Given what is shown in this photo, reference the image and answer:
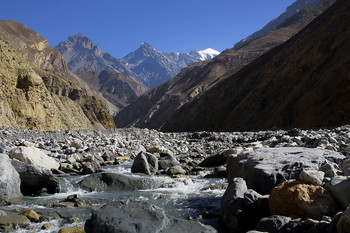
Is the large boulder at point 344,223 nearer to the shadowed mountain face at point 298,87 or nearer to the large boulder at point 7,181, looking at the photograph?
the large boulder at point 7,181

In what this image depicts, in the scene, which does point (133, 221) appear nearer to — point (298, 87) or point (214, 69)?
point (298, 87)

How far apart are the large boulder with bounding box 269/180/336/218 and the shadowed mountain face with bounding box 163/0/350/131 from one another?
24.6 metres

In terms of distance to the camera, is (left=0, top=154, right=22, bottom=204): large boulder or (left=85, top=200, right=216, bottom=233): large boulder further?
(left=0, top=154, right=22, bottom=204): large boulder

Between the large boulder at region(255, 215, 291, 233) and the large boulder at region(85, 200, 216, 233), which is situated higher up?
the large boulder at region(85, 200, 216, 233)

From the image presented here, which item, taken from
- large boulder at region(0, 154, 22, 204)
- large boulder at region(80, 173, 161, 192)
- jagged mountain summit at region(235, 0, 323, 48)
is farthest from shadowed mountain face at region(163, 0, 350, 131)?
jagged mountain summit at region(235, 0, 323, 48)

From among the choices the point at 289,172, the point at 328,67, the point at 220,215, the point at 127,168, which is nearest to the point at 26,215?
the point at 220,215

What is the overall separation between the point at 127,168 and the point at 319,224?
→ 880cm

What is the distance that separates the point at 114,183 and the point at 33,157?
311cm

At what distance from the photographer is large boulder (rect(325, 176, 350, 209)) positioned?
4.55 m

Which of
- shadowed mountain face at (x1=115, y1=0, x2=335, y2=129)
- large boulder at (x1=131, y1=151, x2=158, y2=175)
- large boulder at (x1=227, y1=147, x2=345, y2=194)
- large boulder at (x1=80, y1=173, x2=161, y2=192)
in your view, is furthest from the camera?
shadowed mountain face at (x1=115, y1=0, x2=335, y2=129)

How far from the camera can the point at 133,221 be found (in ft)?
15.2

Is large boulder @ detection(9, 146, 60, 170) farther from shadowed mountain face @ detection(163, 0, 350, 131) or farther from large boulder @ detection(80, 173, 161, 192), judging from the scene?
shadowed mountain face @ detection(163, 0, 350, 131)

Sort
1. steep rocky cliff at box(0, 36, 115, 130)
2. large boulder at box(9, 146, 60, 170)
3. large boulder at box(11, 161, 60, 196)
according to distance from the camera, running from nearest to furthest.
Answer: large boulder at box(11, 161, 60, 196) → large boulder at box(9, 146, 60, 170) → steep rocky cliff at box(0, 36, 115, 130)

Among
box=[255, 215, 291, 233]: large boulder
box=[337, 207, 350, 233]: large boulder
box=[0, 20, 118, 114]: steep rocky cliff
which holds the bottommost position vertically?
box=[255, 215, 291, 233]: large boulder
